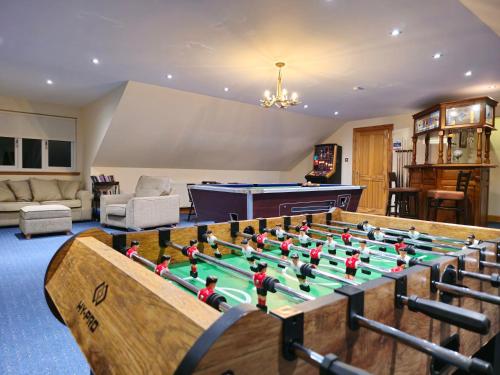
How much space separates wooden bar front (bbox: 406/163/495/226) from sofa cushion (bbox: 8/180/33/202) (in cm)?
744

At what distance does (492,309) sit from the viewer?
1170mm

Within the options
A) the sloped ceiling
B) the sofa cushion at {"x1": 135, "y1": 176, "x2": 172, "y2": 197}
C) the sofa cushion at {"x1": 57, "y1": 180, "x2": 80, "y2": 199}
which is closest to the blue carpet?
the sofa cushion at {"x1": 135, "y1": 176, "x2": 172, "y2": 197}

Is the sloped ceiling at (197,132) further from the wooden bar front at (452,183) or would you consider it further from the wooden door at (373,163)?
the wooden bar front at (452,183)

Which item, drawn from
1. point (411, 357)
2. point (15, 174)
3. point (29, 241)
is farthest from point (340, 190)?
point (15, 174)

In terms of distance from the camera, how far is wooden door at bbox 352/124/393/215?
7.99 metres

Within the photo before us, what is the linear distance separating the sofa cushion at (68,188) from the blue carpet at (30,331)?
3052mm

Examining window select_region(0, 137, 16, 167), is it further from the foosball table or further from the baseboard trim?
the baseboard trim

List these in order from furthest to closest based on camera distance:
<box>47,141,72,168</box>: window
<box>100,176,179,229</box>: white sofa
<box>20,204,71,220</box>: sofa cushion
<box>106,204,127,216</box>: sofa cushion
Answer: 1. <box>47,141,72,168</box>: window
2. <box>106,204,127,216</box>: sofa cushion
3. <box>100,176,179,229</box>: white sofa
4. <box>20,204,71,220</box>: sofa cushion

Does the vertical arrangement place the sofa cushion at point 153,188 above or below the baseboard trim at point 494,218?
above

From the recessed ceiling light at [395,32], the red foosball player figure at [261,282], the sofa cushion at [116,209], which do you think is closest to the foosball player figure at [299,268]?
the red foosball player figure at [261,282]

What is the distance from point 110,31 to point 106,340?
3.66m

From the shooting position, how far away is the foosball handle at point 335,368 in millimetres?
443

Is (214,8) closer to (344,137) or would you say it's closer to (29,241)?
(29,241)

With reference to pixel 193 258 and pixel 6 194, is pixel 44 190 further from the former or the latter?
pixel 193 258
